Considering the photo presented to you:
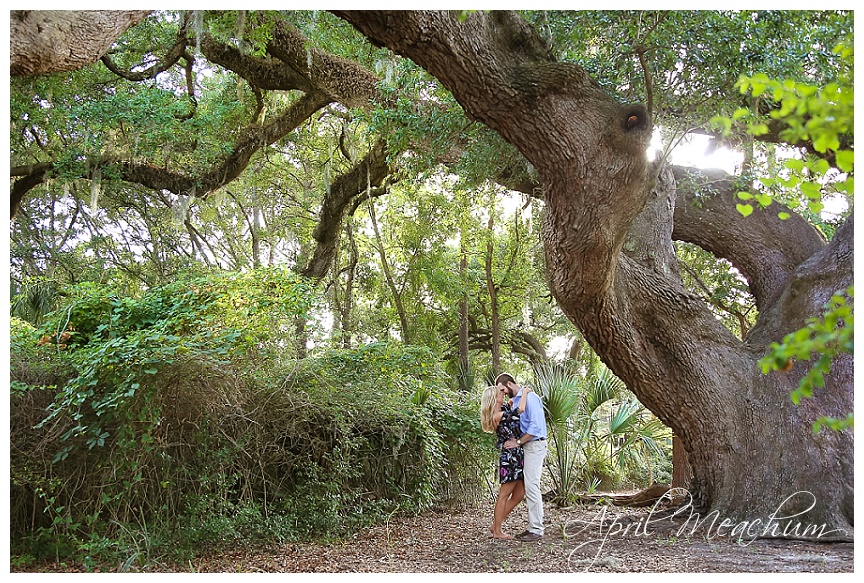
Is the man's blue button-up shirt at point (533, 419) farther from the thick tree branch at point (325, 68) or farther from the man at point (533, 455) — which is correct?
the thick tree branch at point (325, 68)

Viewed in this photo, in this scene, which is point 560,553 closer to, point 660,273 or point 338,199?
point 660,273

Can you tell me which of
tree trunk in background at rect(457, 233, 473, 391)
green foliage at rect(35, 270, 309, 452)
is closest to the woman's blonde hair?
green foliage at rect(35, 270, 309, 452)

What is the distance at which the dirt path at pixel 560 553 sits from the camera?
14.2 feet

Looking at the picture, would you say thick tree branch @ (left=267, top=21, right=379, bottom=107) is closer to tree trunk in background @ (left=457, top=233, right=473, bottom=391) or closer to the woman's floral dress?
the woman's floral dress

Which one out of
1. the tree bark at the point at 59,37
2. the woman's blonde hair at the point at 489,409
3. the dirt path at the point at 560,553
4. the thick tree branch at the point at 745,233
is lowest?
the dirt path at the point at 560,553

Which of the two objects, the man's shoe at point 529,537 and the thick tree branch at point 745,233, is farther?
the thick tree branch at point 745,233

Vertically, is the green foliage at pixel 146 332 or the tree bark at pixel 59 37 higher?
the tree bark at pixel 59 37

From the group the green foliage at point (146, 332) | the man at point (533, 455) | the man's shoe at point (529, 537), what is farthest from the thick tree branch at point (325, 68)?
the man's shoe at point (529, 537)

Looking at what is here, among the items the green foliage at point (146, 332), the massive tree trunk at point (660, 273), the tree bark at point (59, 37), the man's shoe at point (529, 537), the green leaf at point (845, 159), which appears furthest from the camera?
the man's shoe at point (529, 537)

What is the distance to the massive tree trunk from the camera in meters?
4.57

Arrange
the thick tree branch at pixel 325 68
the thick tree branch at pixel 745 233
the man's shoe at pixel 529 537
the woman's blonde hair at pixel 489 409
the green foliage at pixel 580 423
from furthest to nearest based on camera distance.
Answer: the green foliage at pixel 580 423 → the thick tree branch at pixel 325 68 → the thick tree branch at pixel 745 233 → the woman's blonde hair at pixel 489 409 → the man's shoe at pixel 529 537

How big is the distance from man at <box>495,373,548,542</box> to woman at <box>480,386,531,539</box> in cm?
6

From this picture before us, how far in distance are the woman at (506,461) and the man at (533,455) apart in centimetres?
6

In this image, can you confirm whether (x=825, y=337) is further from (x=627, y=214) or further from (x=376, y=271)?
(x=376, y=271)
